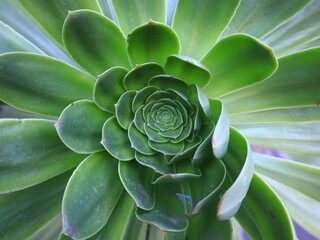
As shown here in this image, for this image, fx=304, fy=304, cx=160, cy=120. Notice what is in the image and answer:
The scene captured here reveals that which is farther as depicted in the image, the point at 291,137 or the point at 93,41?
the point at 291,137

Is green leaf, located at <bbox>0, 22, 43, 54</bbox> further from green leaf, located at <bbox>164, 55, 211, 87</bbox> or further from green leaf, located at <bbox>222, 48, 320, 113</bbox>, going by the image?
green leaf, located at <bbox>222, 48, 320, 113</bbox>

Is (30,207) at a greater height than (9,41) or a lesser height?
lesser

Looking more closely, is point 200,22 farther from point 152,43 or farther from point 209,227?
point 209,227

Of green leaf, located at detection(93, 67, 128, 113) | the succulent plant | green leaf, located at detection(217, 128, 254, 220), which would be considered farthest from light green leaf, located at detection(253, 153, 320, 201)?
green leaf, located at detection(93, 67, 128, 113)

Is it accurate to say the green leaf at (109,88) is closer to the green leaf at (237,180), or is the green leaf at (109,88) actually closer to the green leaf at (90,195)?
the green leaf at (90,195)

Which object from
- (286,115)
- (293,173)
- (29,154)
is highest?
(29,154)

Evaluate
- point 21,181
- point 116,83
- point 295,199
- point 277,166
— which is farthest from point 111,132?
point 295,199

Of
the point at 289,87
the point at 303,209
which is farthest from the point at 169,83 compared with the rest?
the point at 303,209

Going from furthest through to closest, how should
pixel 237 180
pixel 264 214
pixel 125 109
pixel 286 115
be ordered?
pixel 286 115, pixel 125 109, pixel 264 214, pixel 237 180
